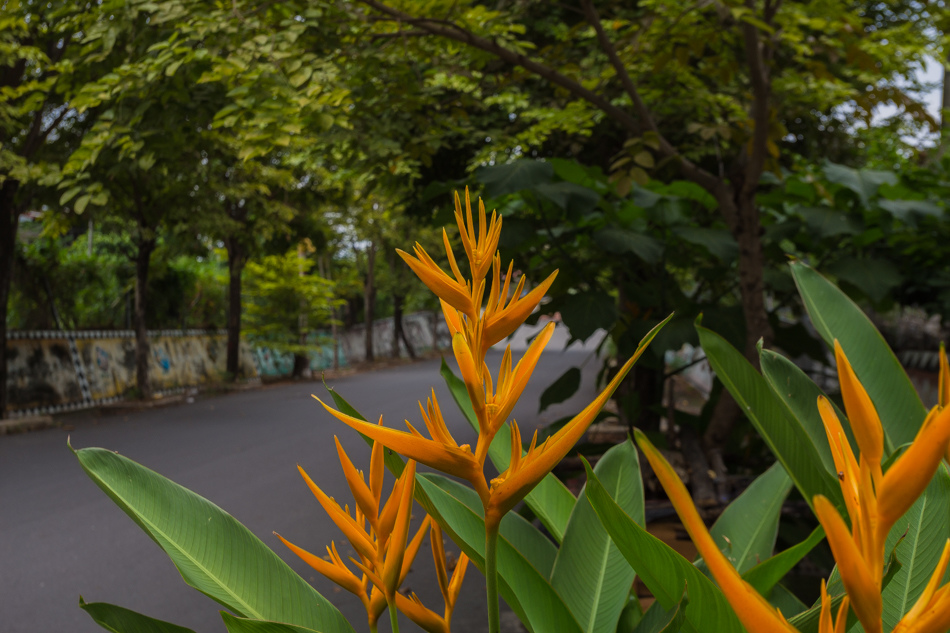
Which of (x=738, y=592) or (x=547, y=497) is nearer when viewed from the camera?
(x=738, y=592)

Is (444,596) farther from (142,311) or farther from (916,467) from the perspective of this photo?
(142,311)

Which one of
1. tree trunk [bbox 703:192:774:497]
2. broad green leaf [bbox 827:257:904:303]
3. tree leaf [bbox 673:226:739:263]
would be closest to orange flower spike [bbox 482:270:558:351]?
tree leaf [bbox 673:226:739:263]

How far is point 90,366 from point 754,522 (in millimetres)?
13668

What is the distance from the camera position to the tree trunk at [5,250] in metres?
9.17

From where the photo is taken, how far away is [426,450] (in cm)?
40

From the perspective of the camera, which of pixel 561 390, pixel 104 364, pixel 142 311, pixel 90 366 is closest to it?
pixel 561 390

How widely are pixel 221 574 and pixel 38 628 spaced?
3.46 m

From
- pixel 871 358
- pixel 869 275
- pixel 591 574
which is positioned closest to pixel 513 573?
Answer: pixel 591 574

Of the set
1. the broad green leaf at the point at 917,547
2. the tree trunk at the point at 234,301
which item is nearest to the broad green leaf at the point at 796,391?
the broad green leaf at the point at 917,547

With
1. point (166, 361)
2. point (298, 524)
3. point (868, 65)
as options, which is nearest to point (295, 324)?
point (166, 361)

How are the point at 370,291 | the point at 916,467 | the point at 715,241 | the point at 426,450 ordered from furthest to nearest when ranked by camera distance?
the point at 370,291
the point at 715,241
the point at 426,450
the point at 916,467

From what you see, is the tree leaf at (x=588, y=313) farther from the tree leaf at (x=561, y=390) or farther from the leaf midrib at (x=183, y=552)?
the leaf midrib at (x=183, y=552)

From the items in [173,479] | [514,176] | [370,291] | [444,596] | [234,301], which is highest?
[514,176]

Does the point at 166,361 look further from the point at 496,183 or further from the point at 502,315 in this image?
the point at 502,315
